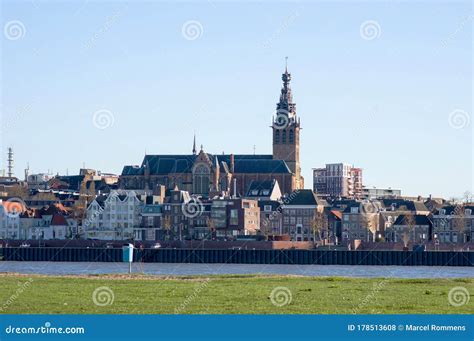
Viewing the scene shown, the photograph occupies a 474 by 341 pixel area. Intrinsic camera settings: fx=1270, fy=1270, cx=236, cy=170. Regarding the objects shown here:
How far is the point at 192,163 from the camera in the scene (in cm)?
17650

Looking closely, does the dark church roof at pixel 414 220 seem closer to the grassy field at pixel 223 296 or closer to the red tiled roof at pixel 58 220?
the red tiled roof at pixel 58 220

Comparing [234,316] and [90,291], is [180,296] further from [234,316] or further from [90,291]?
[234,316]

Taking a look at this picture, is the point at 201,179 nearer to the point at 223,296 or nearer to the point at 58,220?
the point at 58,220

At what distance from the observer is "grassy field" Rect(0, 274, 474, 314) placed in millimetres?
30266

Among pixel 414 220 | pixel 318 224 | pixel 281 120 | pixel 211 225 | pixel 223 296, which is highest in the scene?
pixel 281 120

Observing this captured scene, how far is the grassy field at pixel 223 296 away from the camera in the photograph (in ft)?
99.3

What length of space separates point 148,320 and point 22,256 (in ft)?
316

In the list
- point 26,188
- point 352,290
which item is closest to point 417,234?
point 26,188

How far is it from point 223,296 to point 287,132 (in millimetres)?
158061

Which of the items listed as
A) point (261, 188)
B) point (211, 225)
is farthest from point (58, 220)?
point (261, 188)

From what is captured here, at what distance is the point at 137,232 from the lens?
147 m

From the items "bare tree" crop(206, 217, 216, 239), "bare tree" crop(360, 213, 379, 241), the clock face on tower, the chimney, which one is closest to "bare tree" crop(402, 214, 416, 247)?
"bare tree" crop(360, 213, 379, 241)

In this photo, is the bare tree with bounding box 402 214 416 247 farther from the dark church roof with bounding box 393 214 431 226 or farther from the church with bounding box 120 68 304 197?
the church with bounding box 120 68 304 197

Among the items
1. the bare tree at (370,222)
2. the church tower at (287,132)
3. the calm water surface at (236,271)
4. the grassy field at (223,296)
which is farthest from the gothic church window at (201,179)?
the grassy field at (223,296)
